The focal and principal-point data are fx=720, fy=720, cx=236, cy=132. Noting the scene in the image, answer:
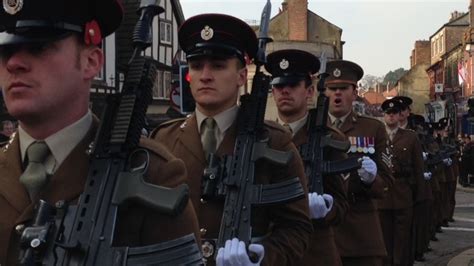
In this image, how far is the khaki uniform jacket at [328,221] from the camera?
4.73 metres

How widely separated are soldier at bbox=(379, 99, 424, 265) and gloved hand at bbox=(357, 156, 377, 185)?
263 cm

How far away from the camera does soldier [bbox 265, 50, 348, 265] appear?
478cm

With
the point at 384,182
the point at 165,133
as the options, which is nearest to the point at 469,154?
the point at 384,182

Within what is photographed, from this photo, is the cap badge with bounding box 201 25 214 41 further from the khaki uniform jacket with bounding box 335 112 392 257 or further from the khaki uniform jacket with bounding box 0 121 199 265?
the khaki uniform jacket with bounding box 335 112 392 257

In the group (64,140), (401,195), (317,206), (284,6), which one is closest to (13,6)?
(64,140)

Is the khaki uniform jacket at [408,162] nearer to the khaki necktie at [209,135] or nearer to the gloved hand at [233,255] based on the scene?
the khaki necktie at [209,135]

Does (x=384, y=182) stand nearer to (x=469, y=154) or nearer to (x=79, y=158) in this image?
(x=79, y=158)

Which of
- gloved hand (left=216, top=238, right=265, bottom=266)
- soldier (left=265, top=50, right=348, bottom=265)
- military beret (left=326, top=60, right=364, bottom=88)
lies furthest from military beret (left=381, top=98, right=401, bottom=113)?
gloved hand (left=216, top=238, right=265, bottom=266)

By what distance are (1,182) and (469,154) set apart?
2546 centimetres

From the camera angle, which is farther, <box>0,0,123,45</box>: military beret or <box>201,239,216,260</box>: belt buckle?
<box>201,239,216,260</box>: belt buckle

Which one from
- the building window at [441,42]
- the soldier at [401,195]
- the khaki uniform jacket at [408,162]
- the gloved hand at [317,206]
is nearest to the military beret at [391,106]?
the soldier at [401,195]

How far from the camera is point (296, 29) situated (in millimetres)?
47281

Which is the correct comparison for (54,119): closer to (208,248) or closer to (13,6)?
(13,6)

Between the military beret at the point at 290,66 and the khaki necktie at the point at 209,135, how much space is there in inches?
54.5
